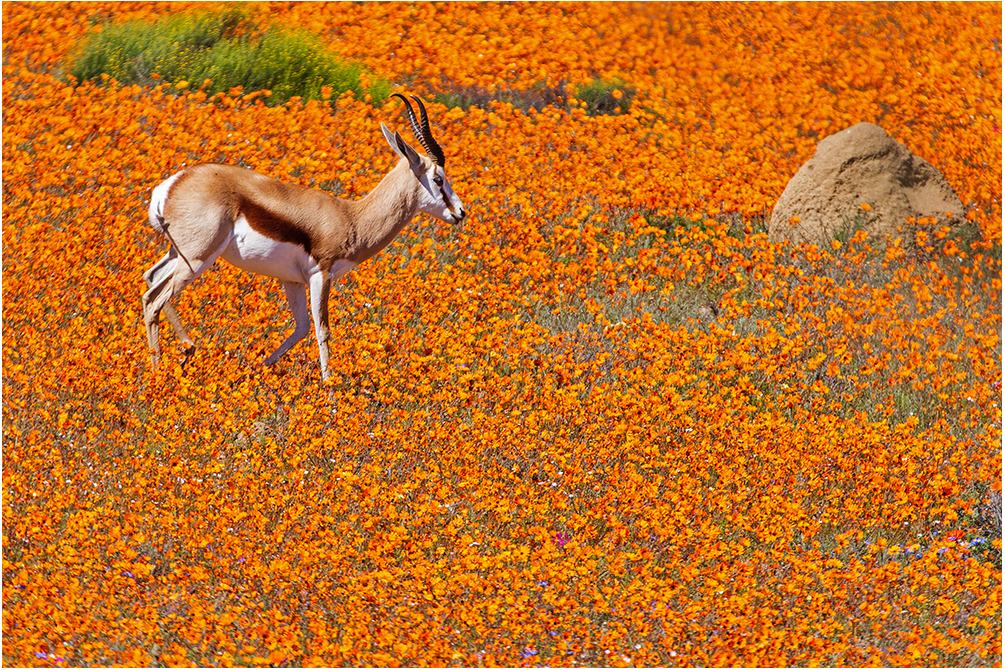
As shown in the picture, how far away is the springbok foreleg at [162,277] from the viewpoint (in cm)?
948

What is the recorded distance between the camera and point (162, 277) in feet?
31.1

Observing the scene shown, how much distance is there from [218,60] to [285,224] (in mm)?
6481

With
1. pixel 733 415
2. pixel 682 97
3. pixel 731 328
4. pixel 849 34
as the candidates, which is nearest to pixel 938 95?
pixel 849 34

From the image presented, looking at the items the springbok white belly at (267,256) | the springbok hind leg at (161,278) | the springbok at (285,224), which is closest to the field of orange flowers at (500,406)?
the springbok hind leg at (161,278)

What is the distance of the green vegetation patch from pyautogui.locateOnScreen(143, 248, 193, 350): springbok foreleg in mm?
5576

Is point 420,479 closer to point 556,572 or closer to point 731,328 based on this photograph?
point 556,572

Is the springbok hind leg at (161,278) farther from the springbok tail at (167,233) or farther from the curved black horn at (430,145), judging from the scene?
the curved black horn at (430,145)

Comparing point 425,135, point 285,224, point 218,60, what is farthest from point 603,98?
Result: point 285,224

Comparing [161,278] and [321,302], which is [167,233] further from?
[321,302]

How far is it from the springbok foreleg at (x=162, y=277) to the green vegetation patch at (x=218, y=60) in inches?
220

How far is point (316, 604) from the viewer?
7.47m

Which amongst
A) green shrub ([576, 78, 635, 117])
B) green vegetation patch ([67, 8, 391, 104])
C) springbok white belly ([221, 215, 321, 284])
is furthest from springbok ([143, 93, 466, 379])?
green shrub ([576, 78, 635, 117])

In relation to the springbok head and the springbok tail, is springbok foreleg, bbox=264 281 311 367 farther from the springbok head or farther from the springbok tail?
the springbok head

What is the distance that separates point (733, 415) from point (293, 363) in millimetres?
3876
